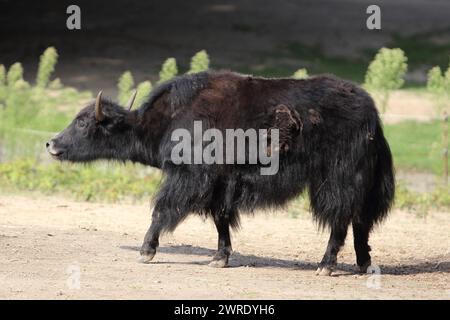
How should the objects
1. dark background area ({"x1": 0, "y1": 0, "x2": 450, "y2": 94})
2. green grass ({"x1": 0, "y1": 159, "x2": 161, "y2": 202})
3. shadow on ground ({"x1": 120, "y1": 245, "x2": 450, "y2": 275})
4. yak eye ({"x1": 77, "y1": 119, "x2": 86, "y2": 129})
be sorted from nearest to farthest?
shadow on ground ({"x1": 120, "y1": 245, "x2": 450, "y2": 275}) → yak eye ({"x1": 77, "y1": 119, "x2": 86, "y2": 129}) → green grass ({"x1": 0, "y1": 159, "x2": 161, "y2": 202}) → dark background area ({"x1": 0, "y1": 0, "x2": 450, "y2": 94})

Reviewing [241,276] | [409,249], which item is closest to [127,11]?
[409,249]

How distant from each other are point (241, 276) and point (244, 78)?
5.99 ft

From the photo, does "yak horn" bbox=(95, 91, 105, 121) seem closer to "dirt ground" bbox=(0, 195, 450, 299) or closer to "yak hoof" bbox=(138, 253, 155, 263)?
"dirt ground" bbox=(0, 195, 450, 299)

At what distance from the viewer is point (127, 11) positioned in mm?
27234

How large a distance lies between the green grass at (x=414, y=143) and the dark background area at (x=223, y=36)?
289 cm

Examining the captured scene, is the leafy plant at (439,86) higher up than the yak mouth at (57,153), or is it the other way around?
the leafy plant at (439,86)

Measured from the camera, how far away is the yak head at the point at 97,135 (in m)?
10.4

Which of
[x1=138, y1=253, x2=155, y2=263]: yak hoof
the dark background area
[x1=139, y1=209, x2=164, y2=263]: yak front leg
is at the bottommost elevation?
[x1=138, y1=253, x2=155, y2=263]: yak hoof

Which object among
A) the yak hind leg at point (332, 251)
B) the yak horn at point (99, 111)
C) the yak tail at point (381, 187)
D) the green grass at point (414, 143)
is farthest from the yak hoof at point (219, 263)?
the green grass at point (414, 143)

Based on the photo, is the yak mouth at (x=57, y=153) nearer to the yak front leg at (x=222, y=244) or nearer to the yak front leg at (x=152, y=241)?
the yak front leg at (x=152, y=241)

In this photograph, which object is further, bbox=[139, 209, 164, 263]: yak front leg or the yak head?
the yak head

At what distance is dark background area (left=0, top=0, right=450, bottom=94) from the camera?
78.0ft

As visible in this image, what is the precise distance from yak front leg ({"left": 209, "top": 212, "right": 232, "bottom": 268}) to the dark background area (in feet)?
40.0

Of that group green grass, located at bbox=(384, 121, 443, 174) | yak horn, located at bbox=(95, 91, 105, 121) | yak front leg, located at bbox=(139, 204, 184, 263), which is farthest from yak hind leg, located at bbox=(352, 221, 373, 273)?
green grass, located at bbox=(384, 121, 443, 174)
